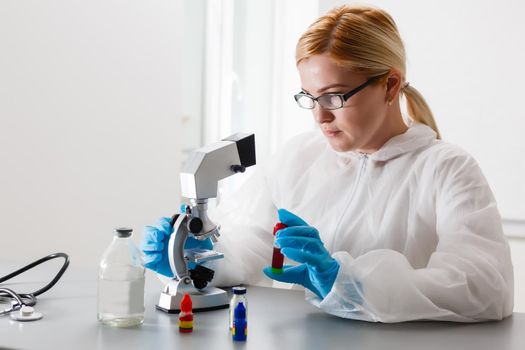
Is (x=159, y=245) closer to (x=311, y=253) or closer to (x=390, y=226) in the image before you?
(x=311, y=253)

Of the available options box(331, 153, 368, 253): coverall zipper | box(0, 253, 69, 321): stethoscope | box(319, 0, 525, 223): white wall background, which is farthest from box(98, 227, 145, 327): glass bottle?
box(319, 0, 525, 223): white wall background

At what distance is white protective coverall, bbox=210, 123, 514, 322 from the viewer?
144cm

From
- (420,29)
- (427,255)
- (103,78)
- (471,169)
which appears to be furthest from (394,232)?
(103,78)

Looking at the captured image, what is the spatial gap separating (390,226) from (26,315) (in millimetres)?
882

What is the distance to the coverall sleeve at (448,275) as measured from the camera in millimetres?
1427

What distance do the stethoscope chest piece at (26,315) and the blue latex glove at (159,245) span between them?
26cm

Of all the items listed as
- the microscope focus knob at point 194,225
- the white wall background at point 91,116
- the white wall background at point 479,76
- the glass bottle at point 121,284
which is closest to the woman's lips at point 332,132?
the microscope focus knob at point 194,225

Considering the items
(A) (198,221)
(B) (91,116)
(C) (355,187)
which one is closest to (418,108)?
(C) (355,187)

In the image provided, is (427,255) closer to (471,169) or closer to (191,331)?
(471,169)

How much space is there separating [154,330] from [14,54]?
210cm

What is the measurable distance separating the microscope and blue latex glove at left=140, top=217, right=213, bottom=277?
0.02 m

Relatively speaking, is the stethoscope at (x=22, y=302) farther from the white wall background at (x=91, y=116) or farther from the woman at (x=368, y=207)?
the white wall background at (x=91, y=116)

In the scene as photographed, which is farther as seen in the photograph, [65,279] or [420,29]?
[420,29]

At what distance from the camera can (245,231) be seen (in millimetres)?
1976
